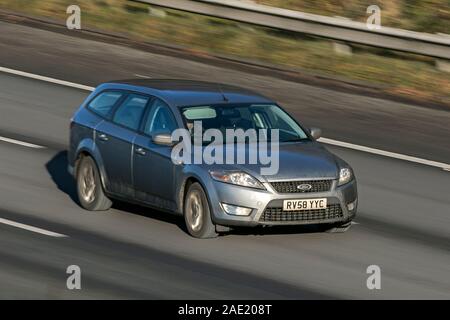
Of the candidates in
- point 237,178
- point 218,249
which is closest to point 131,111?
point 237,178

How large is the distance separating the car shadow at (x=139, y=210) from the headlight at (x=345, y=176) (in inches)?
27.9

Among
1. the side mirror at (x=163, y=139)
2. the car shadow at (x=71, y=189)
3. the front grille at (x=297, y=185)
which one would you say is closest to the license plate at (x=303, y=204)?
the front grille at (x=297, y=185)

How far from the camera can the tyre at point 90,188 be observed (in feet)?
53.5

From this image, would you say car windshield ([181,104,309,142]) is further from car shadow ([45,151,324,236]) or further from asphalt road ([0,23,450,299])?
asphalt road ([0,23,450,299])

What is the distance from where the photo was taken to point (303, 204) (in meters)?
14.4

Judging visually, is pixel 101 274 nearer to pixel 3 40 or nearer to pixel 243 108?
pixel 243 108

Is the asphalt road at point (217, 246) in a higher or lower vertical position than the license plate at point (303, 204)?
lower

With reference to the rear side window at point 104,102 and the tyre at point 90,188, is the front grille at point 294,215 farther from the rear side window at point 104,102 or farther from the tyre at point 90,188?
the rear side window at point 104,102

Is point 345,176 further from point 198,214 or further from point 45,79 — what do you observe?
point 45,79

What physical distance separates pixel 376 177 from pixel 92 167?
430 cm

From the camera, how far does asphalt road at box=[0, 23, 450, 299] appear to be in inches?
507

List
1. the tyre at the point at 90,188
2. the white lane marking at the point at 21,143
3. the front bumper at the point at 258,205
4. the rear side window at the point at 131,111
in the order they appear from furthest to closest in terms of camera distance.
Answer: the white lane marking at the point at 21,143, the tyre at the point at 90,188, the rear side window at the point at 131,111, the front bumper at the point at 258,205

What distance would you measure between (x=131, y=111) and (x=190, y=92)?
31.6 inches

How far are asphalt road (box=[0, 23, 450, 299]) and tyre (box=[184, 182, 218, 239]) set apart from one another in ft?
0.40
